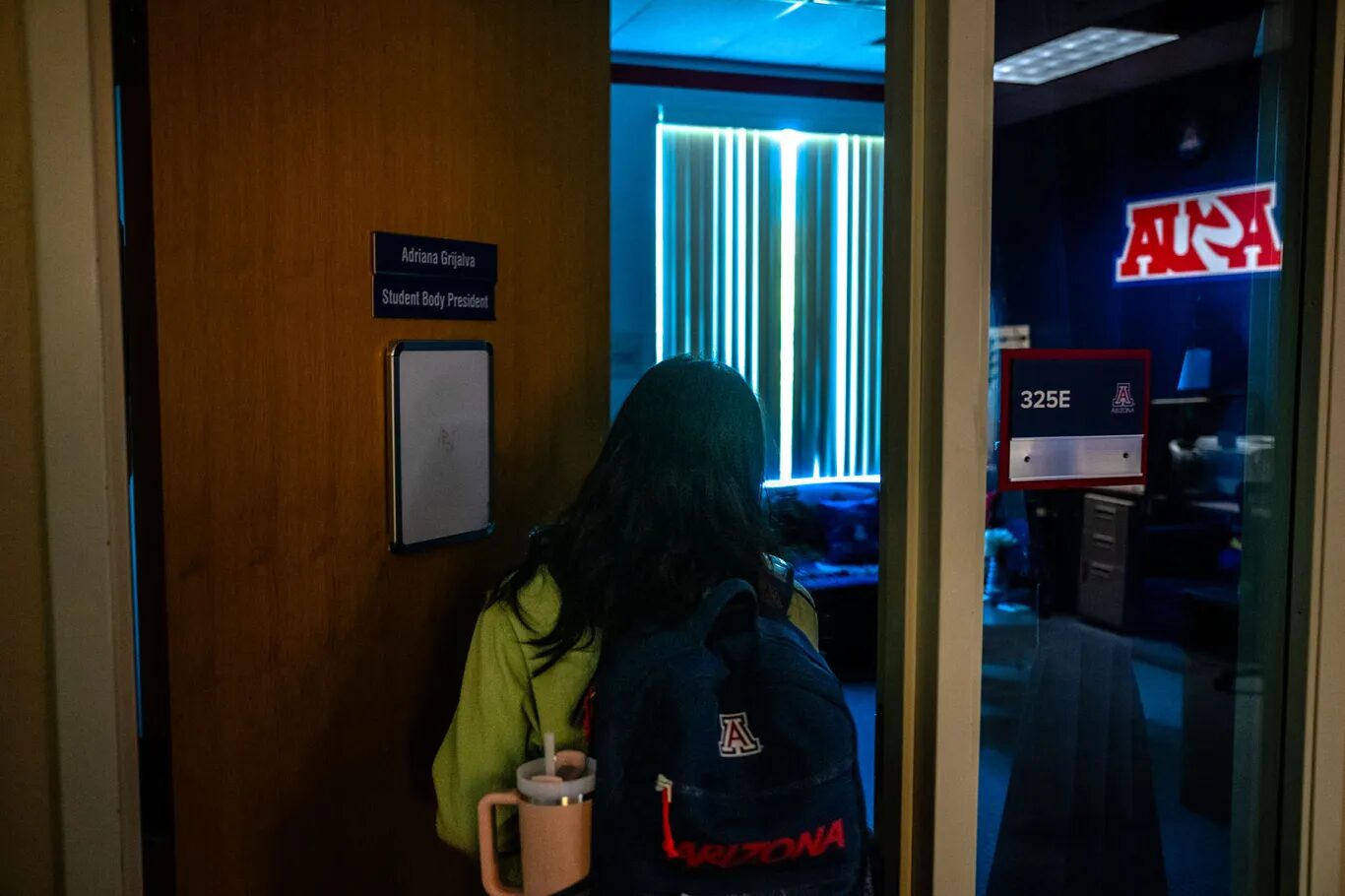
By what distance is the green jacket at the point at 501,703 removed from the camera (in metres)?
1.52

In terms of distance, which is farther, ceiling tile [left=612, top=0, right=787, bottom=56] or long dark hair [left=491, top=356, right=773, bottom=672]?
ceiling tile [left=612, top=0, right=787, bottom=56]

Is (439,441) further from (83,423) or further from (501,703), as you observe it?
(83,423)

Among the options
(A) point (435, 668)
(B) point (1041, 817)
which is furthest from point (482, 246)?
(B) point (1041, 817)

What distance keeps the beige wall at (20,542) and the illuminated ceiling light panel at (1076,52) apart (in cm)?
127

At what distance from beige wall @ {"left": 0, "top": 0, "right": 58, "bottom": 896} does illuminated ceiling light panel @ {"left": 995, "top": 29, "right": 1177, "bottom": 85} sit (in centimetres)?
127

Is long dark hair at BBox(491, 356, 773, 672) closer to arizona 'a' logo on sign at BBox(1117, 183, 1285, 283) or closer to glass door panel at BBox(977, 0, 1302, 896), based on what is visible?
glass door panel at BBox(977, 0, 1302, 896)

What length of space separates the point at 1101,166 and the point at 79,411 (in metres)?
1.54

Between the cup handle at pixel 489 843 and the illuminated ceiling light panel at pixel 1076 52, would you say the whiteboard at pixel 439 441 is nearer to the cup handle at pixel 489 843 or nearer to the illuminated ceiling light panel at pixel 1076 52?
the cup handle at pixel 489 843

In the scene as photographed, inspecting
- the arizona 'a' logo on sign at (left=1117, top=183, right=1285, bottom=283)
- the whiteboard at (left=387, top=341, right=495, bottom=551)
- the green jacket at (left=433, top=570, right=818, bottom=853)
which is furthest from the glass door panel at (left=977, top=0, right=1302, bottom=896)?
the whiteboard at (left=387, top=341, right=495, bottom=551)

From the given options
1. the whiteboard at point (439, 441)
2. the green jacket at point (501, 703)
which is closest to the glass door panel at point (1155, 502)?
the green jacket at point (501, 703)

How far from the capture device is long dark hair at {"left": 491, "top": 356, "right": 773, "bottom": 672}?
4.81ft

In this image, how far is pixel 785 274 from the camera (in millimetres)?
6266

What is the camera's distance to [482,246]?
1.99 m

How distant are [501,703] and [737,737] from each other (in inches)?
17.8
